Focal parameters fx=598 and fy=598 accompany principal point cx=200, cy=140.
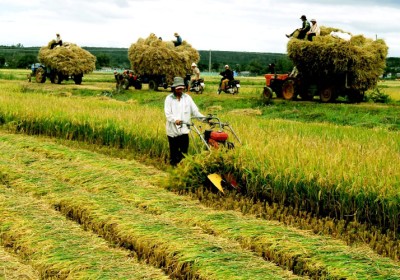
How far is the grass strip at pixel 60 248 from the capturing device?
17.1 ft

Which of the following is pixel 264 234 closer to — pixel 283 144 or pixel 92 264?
pixel 92 264

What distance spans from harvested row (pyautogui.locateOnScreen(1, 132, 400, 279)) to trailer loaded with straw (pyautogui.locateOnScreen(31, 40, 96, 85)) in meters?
16.4

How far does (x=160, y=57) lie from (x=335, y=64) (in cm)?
848

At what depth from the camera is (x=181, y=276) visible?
17.4ft

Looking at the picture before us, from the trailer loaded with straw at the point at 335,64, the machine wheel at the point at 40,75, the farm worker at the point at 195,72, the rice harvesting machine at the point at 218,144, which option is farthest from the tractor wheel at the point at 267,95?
the machine wheel at the point at 40,75

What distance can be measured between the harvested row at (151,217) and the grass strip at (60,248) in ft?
1.01

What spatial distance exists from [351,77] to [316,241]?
12.4 m

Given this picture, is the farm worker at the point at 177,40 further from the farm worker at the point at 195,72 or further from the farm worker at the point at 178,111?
the farm worker at the point at 178,111

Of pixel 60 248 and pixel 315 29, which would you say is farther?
pixel 315 29

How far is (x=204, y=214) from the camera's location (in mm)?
6938

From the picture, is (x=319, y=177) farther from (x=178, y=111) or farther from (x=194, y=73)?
(x=194, y=73)

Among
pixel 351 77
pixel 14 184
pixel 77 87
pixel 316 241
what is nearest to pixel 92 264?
pixel 316 241

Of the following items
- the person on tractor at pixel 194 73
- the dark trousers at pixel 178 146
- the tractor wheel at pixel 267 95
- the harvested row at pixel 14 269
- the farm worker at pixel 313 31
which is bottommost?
the harvested row at pixel 14 269

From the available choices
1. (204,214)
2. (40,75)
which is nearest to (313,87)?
(204,214)
